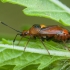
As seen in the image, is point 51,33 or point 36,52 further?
point 51,33

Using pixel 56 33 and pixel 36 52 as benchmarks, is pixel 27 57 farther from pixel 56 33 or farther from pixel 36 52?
pixel 56 33

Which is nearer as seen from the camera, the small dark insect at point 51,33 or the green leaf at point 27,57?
the green leaf at point 27,57

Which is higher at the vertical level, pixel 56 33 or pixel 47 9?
pixel 47 9

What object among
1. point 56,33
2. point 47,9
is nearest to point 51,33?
point 56,33

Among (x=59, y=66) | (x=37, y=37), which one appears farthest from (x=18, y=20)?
(x=59, y=66)

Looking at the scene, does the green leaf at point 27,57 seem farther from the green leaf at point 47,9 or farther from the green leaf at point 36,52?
the green leaf at point 47,9

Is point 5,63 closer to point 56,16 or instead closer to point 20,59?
point 20,59

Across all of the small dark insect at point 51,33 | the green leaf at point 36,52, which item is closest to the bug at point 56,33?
the small dark insect at point 51,33

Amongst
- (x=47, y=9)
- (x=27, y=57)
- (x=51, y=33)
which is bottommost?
(x=27, y=57)

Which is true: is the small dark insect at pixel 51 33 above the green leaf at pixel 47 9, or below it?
below

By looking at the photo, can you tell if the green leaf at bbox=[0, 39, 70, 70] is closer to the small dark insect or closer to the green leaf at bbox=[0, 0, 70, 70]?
the green leaf at bbox=[0, 0, 70, 70]
